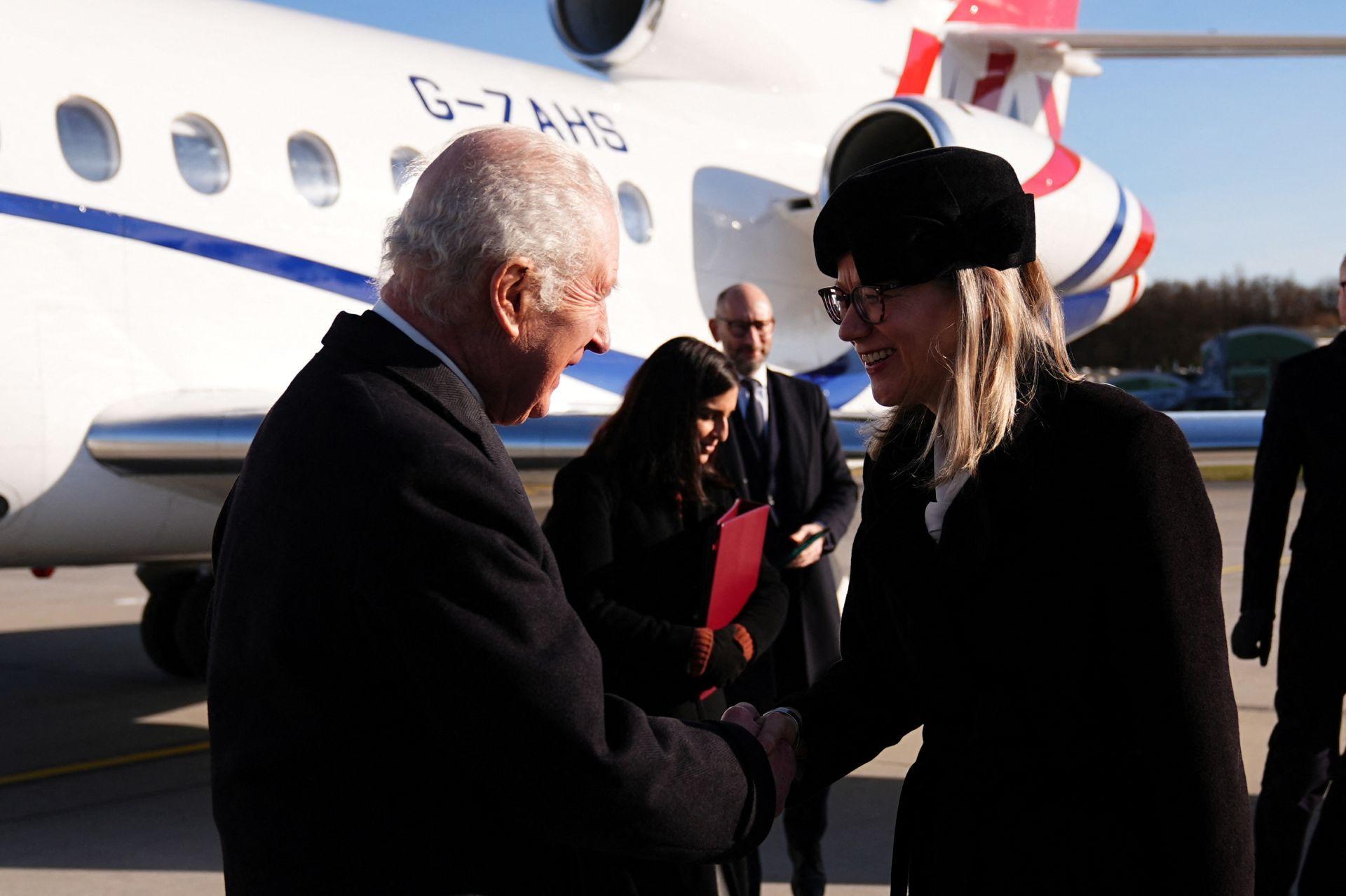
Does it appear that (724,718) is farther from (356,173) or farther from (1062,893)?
(356,173)

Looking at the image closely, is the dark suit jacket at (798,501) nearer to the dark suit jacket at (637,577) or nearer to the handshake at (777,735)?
the dark suit jacket at (637,577)

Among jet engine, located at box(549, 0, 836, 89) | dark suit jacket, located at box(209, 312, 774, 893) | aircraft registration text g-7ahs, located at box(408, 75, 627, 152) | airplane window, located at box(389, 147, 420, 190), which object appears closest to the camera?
dark suit jacket, located at box(209, 312, 774, 893)

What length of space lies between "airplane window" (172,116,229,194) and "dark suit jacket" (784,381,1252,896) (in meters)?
5.31

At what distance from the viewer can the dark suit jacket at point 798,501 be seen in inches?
168

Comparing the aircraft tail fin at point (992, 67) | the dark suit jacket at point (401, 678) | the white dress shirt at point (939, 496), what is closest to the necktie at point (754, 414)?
the white dress shirt at point (939, 496)

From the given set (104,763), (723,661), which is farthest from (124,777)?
(723,661)

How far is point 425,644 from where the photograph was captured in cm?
143

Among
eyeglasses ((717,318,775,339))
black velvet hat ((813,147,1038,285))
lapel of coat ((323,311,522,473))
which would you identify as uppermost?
black velvet hat ((813,147,1038,285))

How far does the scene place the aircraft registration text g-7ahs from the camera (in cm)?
749

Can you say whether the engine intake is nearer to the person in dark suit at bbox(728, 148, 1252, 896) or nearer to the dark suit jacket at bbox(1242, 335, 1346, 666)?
the dark suit jacket at bbox(1242, 335, 1346, 666)

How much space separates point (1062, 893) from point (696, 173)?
7.98m

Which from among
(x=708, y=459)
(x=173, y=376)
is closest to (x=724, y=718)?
(x=708, y=459)

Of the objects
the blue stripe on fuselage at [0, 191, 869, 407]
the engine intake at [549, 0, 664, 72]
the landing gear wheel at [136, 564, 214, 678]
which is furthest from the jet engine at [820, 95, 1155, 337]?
the landing gear wheel at [136, 564, 214, 678]

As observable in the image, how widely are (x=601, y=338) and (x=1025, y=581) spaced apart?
68cm
